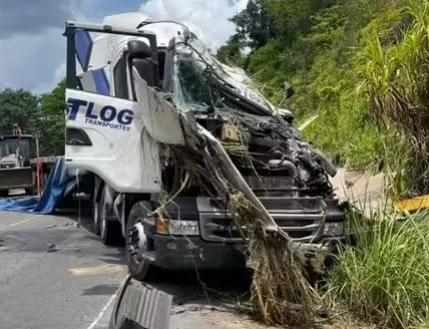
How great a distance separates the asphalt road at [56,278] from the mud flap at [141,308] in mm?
1416

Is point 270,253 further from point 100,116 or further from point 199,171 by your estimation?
point 100,116

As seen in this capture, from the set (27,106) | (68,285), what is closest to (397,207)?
(68,285)

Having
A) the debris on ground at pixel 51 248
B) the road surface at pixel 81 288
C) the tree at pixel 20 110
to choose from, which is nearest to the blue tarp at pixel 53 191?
the debris on ground at pixel 51 248

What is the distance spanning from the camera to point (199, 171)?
24.5 ft

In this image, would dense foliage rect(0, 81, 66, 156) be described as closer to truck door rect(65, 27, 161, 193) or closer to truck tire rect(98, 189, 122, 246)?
truck tire rect(98, 189, 122, 246)

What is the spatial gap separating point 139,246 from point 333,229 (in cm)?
222

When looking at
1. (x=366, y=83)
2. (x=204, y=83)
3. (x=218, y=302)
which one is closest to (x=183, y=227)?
(x=218, y=302)

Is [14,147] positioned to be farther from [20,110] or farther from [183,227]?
[20,110]

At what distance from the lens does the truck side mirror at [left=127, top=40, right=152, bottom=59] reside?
30.0 ft

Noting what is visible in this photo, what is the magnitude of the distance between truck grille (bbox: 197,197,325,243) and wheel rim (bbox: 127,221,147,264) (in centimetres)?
103

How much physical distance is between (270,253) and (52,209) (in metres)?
11.8

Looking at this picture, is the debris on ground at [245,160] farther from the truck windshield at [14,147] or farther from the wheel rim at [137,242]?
the truck windshield at [14,147]

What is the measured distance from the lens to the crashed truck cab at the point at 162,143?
297 inches

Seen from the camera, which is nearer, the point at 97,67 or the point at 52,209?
the point at 97,67
